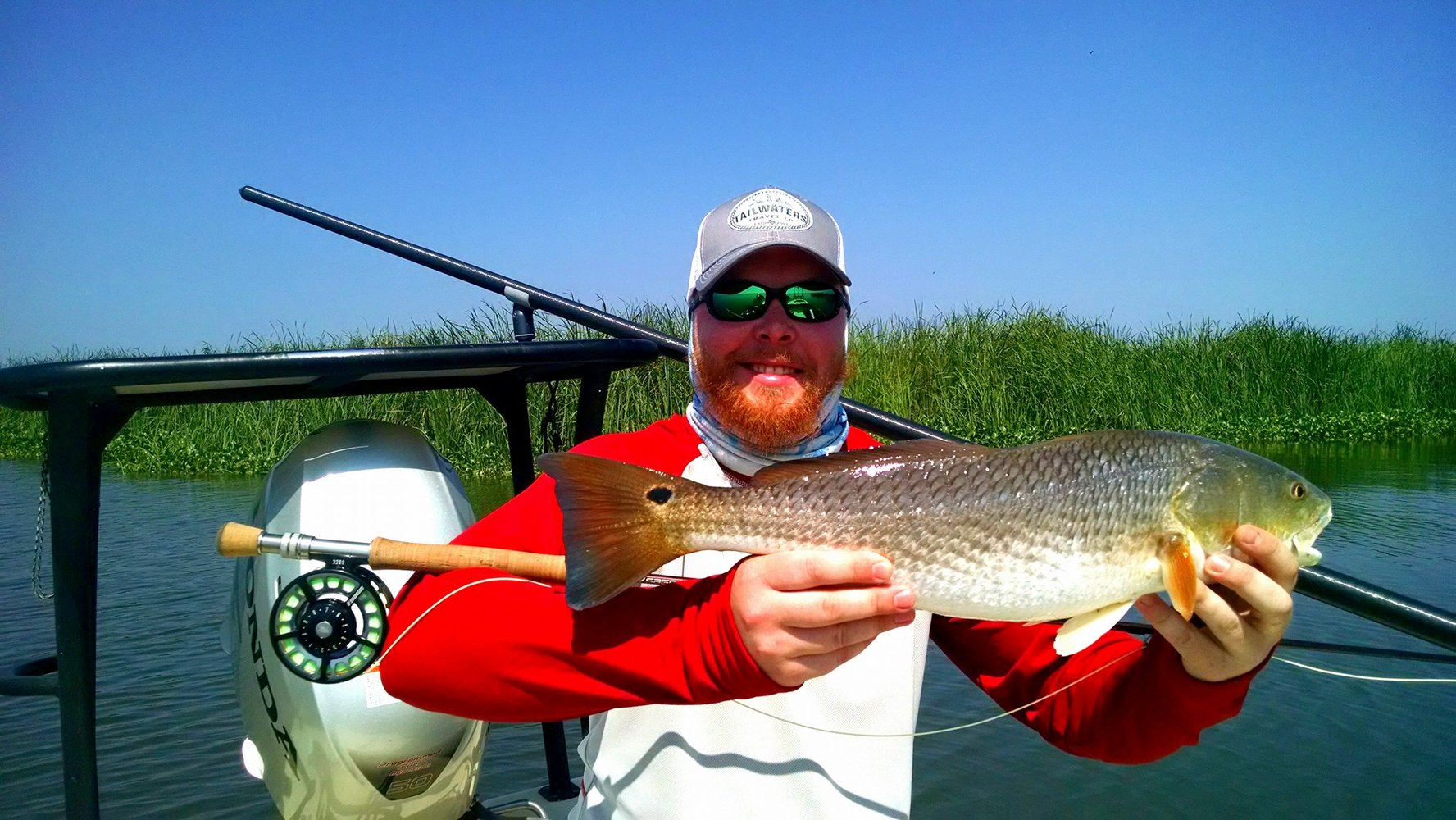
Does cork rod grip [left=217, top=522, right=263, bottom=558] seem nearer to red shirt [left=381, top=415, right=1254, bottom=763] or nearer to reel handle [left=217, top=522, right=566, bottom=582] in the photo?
reel handle [left=217, top=522, right=566, bottom=582]

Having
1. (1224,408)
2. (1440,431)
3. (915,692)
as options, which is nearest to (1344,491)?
(1224,408)

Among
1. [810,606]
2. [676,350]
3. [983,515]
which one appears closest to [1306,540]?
[983,515]

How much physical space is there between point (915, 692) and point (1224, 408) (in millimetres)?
16917

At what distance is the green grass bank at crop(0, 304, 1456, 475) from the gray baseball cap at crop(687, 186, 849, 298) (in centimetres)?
834

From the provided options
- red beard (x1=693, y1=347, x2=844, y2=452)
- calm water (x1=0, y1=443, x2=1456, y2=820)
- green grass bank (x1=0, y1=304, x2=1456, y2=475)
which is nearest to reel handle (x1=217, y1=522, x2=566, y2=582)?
red beard (x1=693, y1=347, x2=844, y2=452)

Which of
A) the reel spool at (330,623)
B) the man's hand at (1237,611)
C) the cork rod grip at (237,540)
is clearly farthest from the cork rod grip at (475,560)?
the man's hand at (1237,611)

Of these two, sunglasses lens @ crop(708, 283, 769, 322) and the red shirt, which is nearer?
the red shirt

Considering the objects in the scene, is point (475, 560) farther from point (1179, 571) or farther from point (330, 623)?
point (1179, 571)

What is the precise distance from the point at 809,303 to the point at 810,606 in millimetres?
1177

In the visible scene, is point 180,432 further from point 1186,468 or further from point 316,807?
point 1186,468

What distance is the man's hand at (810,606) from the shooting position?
63.4 inches

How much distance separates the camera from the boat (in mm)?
2381

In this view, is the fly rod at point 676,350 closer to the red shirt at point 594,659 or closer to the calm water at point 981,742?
the red shirt at point 594,659

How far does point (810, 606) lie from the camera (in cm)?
161
